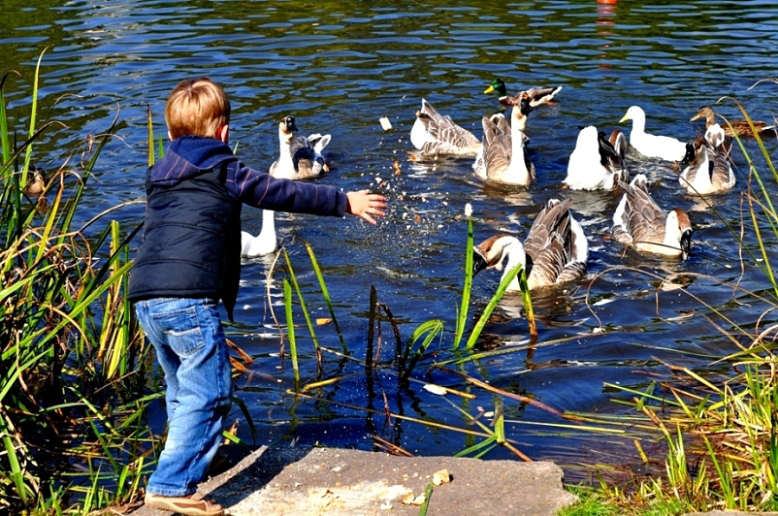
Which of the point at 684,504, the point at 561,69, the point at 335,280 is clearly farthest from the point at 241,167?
the point at 561,69

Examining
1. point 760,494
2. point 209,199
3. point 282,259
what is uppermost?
point 209,199

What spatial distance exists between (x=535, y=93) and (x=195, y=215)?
344 inches

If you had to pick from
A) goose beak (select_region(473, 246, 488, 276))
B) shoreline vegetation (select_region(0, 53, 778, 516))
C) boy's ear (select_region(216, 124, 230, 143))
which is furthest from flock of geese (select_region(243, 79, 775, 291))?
boy's ear (select_region(216, 124, 230, 143))

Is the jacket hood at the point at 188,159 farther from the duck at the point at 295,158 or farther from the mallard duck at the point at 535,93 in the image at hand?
the mallard duck at the point at 535,93

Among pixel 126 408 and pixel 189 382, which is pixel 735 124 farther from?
pixel 189 382

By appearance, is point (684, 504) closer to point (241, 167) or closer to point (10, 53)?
point (241, 167)

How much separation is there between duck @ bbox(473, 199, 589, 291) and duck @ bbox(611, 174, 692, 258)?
590 mm

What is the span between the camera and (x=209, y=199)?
15.9ft

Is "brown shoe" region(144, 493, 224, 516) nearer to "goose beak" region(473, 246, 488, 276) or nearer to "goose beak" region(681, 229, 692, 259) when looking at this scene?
"goose beak" region(473, 246, 488, 276)

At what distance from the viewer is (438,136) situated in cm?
1312

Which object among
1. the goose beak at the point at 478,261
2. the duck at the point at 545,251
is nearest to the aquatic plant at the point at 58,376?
the goose beak at the point at 478,261

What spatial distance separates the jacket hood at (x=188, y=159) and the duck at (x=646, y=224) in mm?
5835

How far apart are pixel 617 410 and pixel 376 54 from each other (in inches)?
426

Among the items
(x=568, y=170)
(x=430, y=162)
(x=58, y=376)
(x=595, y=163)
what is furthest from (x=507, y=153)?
(x=58, y=376)
